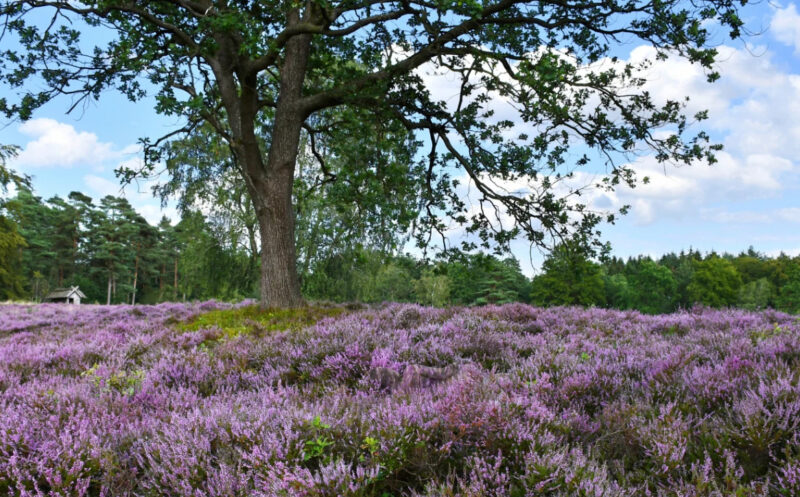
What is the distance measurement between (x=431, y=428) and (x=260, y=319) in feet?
25.0

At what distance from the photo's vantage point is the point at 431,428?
2.59 m

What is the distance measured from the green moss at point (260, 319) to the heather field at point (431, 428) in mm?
3412

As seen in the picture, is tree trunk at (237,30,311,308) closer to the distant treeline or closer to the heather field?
the heather field

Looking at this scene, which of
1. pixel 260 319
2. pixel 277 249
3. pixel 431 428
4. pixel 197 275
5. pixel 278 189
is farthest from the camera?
pixel 197 275

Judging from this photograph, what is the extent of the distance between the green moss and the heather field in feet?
11.2

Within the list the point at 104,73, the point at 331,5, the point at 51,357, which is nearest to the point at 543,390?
the point at 51,357

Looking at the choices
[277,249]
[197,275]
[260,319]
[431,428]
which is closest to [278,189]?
[277,249]

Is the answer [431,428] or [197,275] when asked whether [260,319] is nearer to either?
[431,428]

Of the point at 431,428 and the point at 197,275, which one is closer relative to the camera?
the point at 431,428

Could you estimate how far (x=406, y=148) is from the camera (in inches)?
505

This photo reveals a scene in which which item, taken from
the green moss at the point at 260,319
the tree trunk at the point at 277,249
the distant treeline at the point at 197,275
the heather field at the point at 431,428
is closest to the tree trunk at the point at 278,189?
the tree trunk at the point at 277,249

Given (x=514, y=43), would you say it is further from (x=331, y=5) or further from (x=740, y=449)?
(x=740, y=449)

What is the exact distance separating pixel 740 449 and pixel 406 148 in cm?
1119

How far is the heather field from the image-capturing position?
220 centimetres
